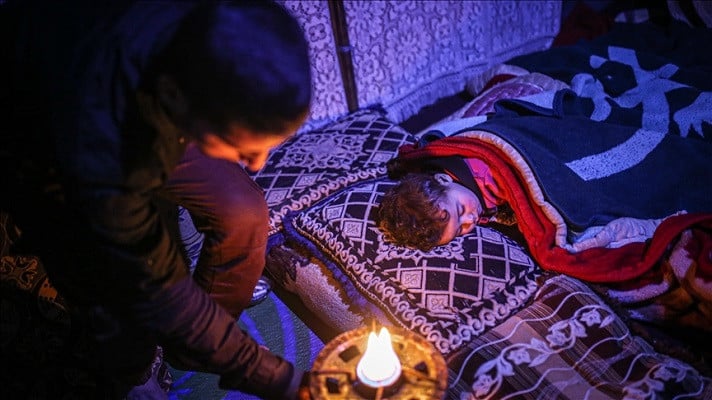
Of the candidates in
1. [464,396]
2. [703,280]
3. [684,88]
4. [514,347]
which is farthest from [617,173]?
[464,396]

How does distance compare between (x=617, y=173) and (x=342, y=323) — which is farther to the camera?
(x=617, y=173)

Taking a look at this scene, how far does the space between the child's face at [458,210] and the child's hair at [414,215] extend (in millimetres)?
22

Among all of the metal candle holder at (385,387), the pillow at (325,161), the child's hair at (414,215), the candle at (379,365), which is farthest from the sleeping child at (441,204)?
the candle at (379,365)

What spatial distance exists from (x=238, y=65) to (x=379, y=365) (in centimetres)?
61

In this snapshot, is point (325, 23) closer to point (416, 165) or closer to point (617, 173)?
point (416, 165)

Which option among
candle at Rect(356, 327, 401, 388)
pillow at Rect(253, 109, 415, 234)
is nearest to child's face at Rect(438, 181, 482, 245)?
pillow at Rect(253, 109, 415, 234)

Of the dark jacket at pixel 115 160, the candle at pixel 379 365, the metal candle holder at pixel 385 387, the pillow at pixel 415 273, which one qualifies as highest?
the dark jacket at pixel 115 160

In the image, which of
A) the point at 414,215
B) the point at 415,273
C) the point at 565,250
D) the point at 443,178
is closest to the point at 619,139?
the point at 565,250

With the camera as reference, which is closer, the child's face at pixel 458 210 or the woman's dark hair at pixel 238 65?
the woman's dark hair at pixel 238 65

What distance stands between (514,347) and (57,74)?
137 cm

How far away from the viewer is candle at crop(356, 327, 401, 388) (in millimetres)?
967

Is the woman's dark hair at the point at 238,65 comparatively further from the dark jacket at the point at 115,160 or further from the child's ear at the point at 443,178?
the child's ear at the point at 443,178

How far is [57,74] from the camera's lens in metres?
0.89

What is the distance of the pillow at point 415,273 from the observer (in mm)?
1653
